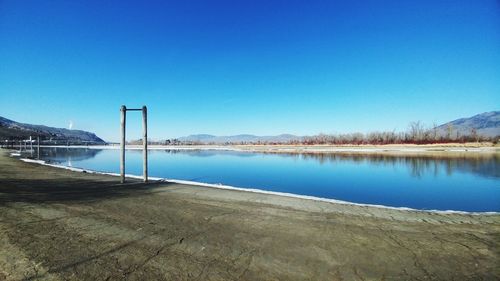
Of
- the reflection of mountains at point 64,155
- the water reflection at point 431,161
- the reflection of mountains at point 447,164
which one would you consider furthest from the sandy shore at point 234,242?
the reflection of mountains at point 64,155

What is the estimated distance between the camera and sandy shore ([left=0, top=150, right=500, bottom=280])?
3.73 metres

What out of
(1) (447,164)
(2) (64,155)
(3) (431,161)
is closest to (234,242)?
(1) (447,164)

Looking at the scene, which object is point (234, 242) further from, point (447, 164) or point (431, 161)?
point (431, 161)

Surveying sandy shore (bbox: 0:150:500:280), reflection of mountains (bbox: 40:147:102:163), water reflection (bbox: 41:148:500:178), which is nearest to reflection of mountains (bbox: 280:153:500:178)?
water reflection (bbox: 41:148:500:178)

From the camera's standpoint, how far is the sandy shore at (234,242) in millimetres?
3727

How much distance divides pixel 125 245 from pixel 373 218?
5.27m

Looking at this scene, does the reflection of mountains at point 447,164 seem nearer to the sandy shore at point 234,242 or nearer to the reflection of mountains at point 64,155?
the sandy shore at point 234,242

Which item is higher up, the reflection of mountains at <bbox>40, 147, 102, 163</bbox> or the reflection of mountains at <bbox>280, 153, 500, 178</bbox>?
the reflection of mountains at <bbox>40, 147, 102, 163</bbox>

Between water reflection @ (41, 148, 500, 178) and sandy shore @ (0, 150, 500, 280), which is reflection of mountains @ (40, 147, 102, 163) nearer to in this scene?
water reflection @ (41, 148, 500, 178)

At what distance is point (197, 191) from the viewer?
10.1 m

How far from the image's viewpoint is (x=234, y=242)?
4.82m

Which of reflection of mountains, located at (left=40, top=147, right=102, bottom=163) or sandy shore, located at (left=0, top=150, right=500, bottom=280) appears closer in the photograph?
sandy shore, located at (left=0, top=150, right=500, bottom=280)

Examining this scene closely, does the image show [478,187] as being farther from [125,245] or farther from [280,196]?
[125,245]

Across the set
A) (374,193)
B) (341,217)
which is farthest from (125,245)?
(374,193)
